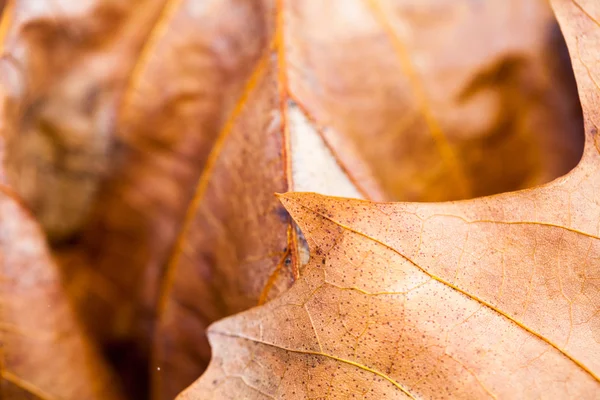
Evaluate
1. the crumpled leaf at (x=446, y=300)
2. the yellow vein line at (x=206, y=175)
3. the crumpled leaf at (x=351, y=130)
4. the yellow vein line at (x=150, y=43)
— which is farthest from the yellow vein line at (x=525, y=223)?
the yellow vein line at (x=150, y=43)

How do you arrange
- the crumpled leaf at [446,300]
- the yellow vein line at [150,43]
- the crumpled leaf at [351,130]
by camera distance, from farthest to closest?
1. the yellow vein line at [150,43]
2. the crumpled leaf at [351,130]
3. the crumpled leaf at [446,300]

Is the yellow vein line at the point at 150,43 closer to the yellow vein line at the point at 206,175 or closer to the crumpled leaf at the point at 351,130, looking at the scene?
the crumpled leaf at the point at 351,130

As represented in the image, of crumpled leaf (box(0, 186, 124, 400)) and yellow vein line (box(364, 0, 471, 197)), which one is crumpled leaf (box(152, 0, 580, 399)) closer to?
yellow vein line (box(364, 0, 471, 197))

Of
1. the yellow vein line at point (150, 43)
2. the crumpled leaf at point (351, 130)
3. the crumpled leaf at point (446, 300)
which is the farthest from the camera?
the yellow vein line at point (150, 43)

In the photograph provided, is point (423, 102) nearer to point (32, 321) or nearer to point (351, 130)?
point (351, 130)

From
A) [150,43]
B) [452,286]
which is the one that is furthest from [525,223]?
[150,43]

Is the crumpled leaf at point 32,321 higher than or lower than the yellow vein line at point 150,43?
lower

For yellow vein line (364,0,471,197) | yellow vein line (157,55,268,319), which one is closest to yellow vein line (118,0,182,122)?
yellow vein line (157,55,268,319)

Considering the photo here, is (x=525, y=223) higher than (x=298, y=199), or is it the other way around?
(x=298, y=199)
